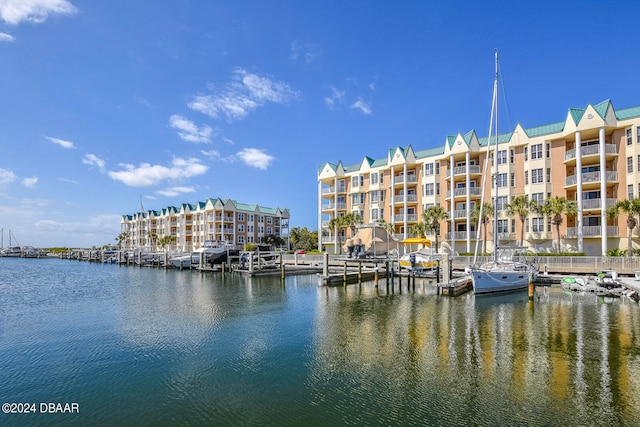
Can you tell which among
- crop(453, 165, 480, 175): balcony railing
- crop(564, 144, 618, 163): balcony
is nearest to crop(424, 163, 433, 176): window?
crop(453, 165, 480, 175): balcony railing

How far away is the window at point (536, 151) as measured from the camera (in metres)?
45.4

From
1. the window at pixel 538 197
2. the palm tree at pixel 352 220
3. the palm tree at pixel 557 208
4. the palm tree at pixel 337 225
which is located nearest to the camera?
the palm tree at pixel 557 208

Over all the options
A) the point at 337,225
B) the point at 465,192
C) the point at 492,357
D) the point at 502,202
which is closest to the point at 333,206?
the point at 337,225

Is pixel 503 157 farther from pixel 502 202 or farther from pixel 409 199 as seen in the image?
pixel 409 199

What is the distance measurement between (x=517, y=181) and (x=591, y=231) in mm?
10454

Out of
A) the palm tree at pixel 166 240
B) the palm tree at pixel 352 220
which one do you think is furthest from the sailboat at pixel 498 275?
the palm tree at pixel 166 240

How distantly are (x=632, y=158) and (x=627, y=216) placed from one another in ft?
21.7

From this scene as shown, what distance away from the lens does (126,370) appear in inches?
536

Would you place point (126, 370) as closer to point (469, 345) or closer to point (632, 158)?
point (469, 345)

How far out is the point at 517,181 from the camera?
47.2m

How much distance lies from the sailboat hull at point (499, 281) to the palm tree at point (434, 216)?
1732cm

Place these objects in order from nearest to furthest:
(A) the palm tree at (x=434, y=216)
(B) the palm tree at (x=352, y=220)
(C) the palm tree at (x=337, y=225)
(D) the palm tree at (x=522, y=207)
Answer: (D) the palm tree at (x=522, y=207) < (A) the palm tree at (x=434, y=216) < (B) the palm tree at (x=352, y=220) < (C) the palm tree at (x=337, y=225)

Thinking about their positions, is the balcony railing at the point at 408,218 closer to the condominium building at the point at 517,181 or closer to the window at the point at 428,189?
the condominium building at the point at 517,181

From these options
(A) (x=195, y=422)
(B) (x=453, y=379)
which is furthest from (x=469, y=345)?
(A) (x=195, y=422)
